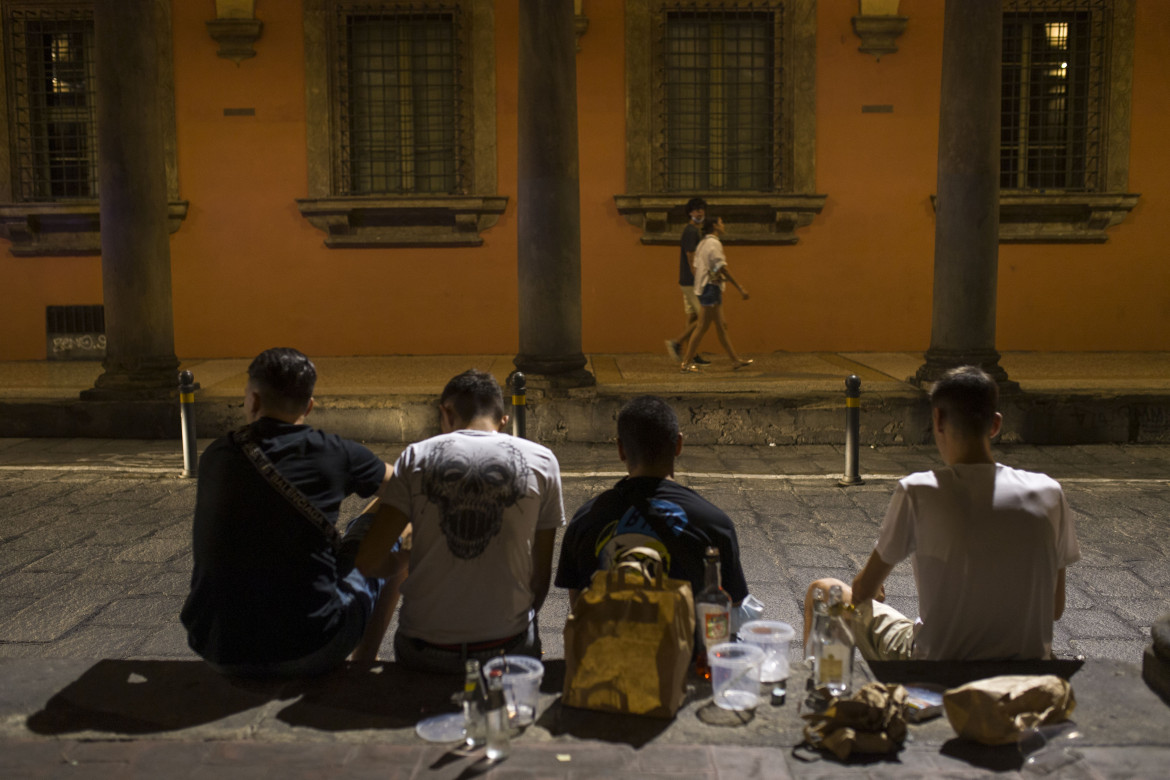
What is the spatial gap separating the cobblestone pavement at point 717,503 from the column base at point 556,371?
612mm

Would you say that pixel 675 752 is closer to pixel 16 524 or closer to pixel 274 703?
pixel 274 703

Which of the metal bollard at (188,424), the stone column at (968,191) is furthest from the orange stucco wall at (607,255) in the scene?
the metal bollard at (188,424)

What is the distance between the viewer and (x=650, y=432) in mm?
3469

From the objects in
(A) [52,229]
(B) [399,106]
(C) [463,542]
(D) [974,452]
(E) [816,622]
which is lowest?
(E) [816,622]

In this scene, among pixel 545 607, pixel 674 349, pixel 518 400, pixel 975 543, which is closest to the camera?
pixel 975 543

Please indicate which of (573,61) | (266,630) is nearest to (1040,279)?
(573,61)

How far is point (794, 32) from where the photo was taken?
12.6 meters

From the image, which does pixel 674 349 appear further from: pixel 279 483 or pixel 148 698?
pixel 148 698

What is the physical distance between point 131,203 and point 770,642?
26.1 feet

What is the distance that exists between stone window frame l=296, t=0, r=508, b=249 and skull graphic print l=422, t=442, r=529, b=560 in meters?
9.64

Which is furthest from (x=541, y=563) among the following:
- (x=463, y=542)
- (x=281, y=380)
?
(x=281, y=380)

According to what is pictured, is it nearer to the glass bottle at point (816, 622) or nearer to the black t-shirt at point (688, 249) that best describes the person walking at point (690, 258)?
the black t-shirt at point (688, 249)

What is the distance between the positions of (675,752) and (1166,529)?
4527 millimetres

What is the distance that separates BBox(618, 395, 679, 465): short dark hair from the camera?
11.4 feet
